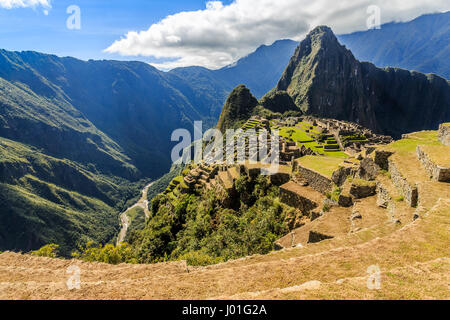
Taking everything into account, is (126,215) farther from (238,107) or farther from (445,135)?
(445,135)

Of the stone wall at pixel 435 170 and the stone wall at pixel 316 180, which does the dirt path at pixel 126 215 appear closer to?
the stone wall at pixel 316 180

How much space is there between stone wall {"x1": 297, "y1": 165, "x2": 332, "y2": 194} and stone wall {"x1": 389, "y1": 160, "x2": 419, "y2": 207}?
4488mm

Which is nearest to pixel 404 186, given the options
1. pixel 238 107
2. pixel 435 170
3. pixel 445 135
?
pixel 435 170

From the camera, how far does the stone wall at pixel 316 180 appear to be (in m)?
16.2

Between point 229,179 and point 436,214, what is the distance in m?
20.0

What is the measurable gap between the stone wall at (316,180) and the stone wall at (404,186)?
4488 millimetres

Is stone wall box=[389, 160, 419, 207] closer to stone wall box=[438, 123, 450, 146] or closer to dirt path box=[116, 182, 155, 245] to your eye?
stone wall box=[438, 123, 450, 146]

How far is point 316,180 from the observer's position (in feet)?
56.6

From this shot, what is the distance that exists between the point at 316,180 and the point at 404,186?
288 inches

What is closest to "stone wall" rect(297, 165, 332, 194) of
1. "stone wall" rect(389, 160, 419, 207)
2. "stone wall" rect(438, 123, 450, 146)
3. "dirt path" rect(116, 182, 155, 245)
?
"stone wall" rect(389, 160, 419, 207)

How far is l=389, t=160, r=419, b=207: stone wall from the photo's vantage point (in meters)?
9.12

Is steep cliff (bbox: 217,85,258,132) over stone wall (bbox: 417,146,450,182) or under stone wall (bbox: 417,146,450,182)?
over

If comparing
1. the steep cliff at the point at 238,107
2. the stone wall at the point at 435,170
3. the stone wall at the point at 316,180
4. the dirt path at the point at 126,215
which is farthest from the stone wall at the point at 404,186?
the dirt path at the point at 126,215
